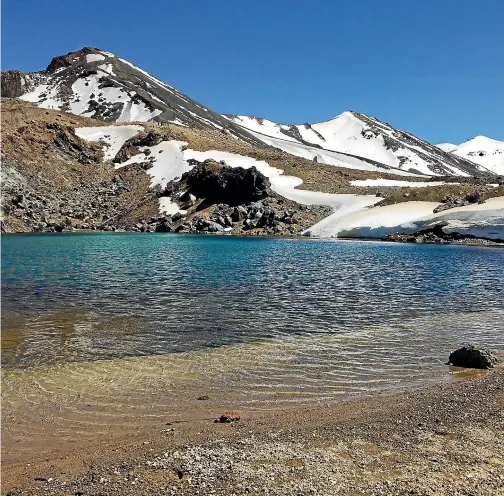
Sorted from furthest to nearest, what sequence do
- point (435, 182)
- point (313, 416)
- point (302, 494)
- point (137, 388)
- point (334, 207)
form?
point (435, 182) < point (334, 207) < point (137, 388) < point (313, 416) < point (302, 494)

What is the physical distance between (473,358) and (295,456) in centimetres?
756

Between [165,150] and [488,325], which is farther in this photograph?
[165,150]

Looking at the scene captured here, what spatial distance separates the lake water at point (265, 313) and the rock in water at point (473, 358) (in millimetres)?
508

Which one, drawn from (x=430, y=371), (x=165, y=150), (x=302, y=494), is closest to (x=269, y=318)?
(x=430, y=371)

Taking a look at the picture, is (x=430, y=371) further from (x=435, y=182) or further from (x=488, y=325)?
(x=435, y=182)

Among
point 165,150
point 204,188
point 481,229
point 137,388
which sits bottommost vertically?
point 137,388

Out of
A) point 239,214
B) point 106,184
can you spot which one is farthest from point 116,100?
point 239,214

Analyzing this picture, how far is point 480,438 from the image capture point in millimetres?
8203

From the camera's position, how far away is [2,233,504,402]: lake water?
44.9ft

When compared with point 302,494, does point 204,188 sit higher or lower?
higher

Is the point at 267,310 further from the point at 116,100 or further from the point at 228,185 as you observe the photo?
the point at 116,100

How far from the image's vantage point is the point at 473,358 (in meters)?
13.1

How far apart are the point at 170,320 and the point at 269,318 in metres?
3.86

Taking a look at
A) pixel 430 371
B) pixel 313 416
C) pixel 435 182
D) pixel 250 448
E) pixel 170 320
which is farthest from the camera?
pixel 435 182
